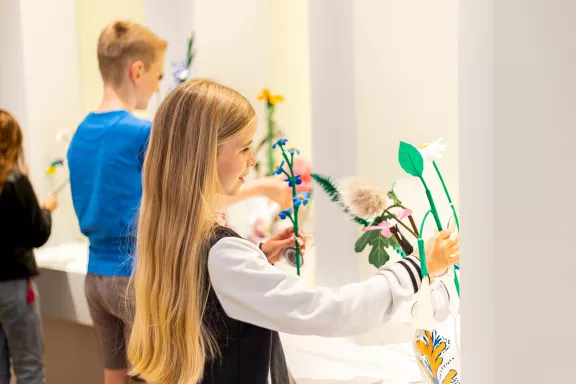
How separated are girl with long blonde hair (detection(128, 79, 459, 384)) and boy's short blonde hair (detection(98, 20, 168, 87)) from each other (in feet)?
2.63

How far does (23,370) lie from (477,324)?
194 cm

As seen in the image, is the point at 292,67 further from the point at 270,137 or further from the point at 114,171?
the point at 114,171

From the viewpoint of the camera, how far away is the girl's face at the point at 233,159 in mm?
1382

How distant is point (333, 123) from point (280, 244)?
13.8 inches

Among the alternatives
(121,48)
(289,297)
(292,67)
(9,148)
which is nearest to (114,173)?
(121,48)

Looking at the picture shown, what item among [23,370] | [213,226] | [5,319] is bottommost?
[23,370]

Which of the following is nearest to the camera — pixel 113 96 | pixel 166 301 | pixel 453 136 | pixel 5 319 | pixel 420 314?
pixel 166 301

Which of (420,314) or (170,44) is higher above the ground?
(170,44)

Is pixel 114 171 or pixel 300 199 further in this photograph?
pixel 114 171

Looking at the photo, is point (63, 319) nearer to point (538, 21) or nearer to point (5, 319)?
point (5, 319)

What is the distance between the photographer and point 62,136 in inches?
122

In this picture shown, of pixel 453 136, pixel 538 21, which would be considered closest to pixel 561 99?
pixel 538 21

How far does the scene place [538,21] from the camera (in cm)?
94

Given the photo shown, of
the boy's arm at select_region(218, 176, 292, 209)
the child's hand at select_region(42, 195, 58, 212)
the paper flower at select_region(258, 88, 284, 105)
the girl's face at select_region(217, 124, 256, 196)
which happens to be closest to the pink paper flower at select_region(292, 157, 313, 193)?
the boy's arm at select_region(218, 176, 292, 209)
